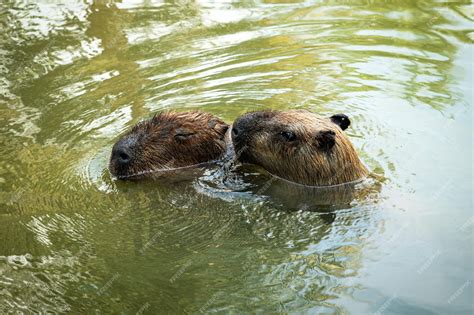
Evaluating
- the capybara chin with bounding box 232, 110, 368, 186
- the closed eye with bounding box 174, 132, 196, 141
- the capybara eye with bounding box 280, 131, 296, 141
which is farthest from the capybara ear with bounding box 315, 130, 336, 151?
the closed eye with bounding box 174, 132, 196, 141

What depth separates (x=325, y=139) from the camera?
6.13 metres

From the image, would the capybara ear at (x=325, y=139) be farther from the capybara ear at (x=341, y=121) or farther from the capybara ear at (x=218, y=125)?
the capybara ear at (x=218, y=125)

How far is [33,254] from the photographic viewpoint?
17.4ft

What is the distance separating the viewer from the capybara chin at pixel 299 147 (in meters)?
6.27

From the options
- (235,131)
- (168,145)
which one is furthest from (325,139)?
(168,145)

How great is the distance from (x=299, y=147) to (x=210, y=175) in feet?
2.95

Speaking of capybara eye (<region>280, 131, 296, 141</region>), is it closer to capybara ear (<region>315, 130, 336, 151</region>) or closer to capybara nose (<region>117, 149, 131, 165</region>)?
capybara ear (<region>315, 130, 336, 151</region>)

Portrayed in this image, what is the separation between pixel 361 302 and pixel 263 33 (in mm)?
6074

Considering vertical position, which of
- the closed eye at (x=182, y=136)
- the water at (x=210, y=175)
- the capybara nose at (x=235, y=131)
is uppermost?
the capybara nose at (x=235, y=131)

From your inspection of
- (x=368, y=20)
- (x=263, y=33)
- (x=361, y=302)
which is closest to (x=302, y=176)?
(x=361, y=302)

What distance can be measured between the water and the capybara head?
22cm

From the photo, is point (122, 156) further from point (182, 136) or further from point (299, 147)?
point (299, 147)

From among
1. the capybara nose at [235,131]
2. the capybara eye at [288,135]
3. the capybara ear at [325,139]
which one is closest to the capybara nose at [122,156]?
the capybara nose at [235,131]

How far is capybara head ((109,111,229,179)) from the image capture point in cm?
655
